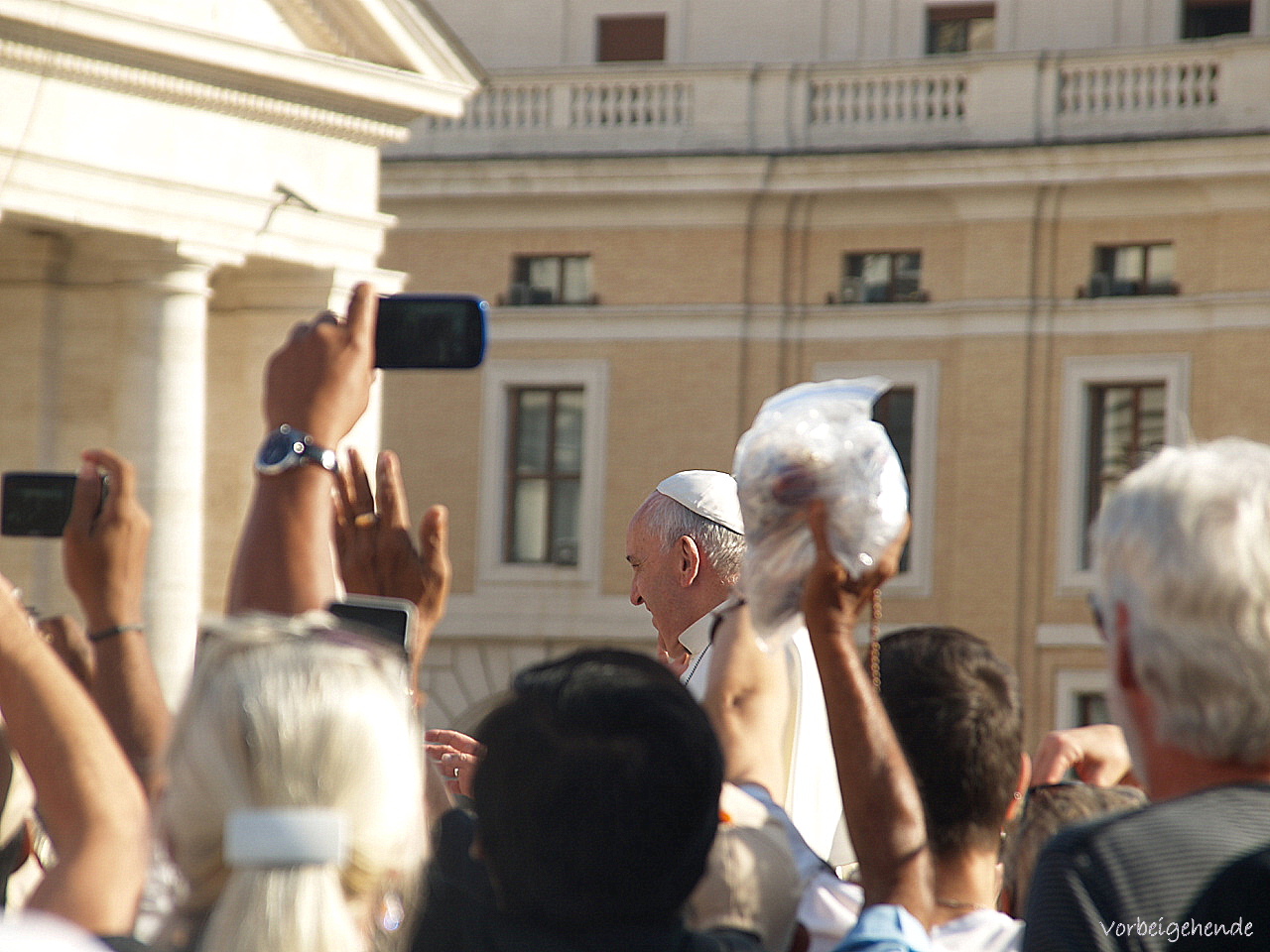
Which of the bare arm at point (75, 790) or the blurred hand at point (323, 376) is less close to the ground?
the blurred hand at point (323, 376)

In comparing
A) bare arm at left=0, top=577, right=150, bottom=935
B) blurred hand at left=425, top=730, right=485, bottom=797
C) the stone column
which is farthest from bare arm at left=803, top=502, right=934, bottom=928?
the stone column

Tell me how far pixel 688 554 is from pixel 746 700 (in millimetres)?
2226

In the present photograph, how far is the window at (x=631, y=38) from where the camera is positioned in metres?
31.0

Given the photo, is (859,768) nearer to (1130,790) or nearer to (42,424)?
(1130,790)

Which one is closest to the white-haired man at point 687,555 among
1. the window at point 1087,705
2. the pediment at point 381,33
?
the pediment at point 381,33

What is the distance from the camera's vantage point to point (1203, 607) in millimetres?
2682

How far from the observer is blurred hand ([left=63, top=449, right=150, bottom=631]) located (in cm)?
333

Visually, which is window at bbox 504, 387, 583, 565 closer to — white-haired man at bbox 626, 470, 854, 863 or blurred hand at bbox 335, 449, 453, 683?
white-haired man at bbox 626, 470, 854, 863

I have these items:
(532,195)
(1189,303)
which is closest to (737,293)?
(532,195)

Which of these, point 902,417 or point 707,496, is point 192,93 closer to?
point 902,417

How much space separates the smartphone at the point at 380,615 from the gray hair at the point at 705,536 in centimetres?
227

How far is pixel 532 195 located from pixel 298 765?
1091 inches

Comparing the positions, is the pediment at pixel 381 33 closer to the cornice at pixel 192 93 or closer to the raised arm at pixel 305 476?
the cornice at pixel 192 93

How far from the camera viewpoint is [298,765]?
96.0 inches
